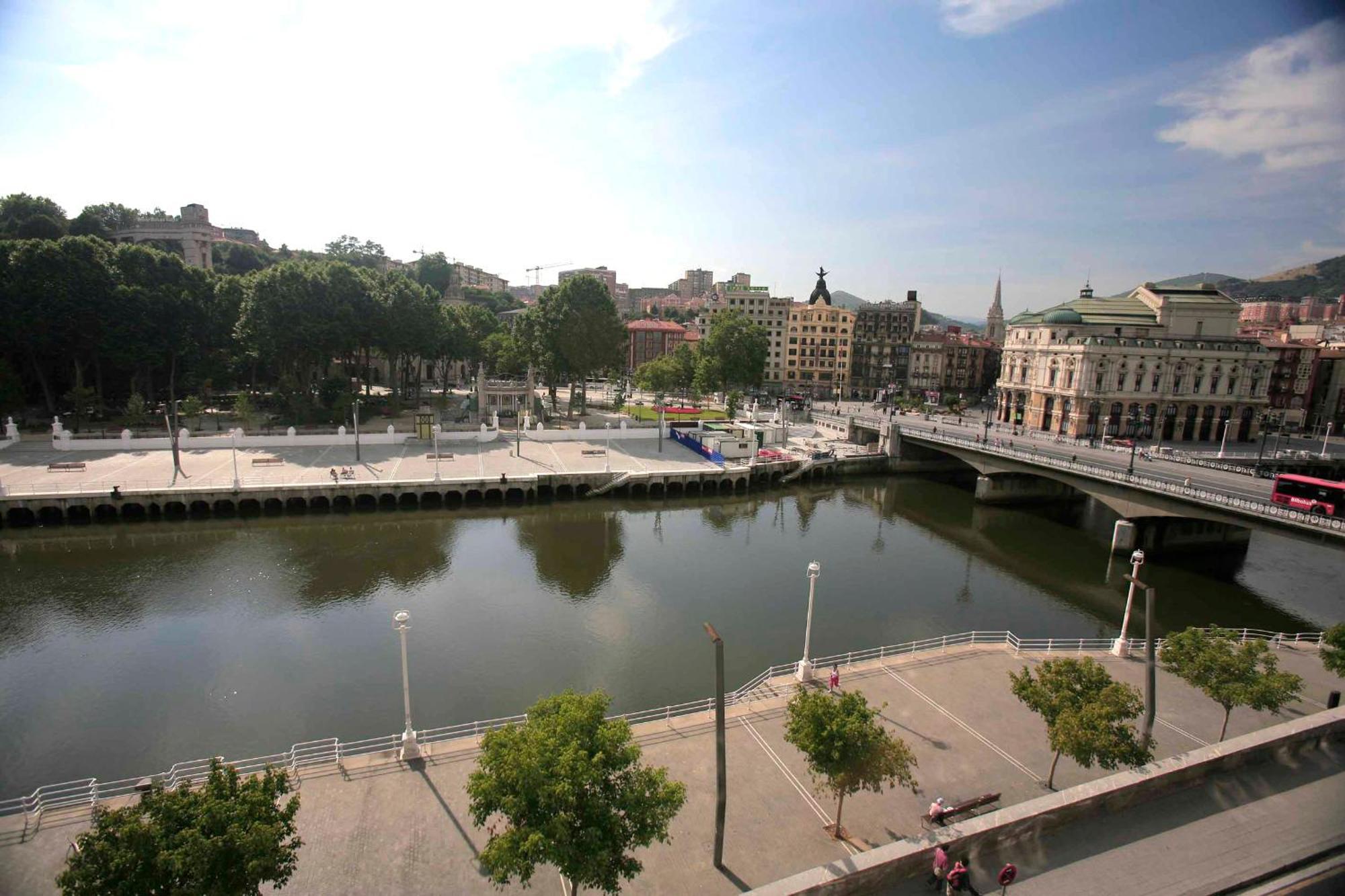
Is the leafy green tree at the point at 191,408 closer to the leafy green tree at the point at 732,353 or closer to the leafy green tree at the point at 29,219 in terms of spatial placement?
the leafy green tree at the point at 29,219

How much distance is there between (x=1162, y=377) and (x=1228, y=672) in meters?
65.8

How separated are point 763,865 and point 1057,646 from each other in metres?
17.3

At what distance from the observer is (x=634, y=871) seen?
453 inches

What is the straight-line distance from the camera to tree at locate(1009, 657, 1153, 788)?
14547 millimetres

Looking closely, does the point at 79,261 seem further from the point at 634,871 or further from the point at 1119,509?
the point at 1119,509

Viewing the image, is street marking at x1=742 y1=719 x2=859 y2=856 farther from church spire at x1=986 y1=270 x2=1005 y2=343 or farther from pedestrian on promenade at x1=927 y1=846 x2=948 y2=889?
church spire at x1=986 y1=270 x2=1005 y2=343

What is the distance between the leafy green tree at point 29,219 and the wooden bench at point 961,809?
10730 cm

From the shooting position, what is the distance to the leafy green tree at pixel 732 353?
310ft

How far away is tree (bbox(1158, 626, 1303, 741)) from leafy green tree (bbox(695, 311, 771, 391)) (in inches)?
2983

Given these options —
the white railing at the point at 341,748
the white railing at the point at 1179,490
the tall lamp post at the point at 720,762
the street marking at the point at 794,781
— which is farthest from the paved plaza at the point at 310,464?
the tall lamp post at the point at 720,762

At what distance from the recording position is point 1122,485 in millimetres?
42438

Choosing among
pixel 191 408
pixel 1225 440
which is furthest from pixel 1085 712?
pixel 191 408

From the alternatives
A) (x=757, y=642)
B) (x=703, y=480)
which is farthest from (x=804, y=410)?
(x=757, y=642)

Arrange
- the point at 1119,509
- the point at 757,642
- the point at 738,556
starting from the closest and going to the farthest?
1. the point at 757,642
2. the point at 738,556
3. the point at 1119,509
